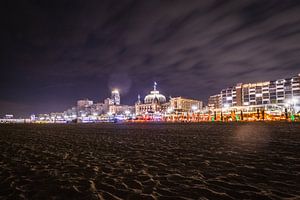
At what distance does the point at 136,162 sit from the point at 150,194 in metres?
5.67

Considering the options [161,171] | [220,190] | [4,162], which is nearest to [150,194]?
[220,190]

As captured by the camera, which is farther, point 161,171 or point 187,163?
point 187,163

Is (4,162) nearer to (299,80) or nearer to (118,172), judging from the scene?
(118,172)

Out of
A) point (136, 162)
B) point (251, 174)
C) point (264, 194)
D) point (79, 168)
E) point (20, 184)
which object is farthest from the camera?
point (136, 162)

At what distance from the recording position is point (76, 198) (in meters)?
7.39

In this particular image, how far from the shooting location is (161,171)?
1084cm

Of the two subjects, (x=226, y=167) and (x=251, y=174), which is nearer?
(x=251, y=174)

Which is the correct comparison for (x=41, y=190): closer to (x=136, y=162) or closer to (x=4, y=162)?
(x=136, y=162)

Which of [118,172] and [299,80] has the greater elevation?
[299,80]

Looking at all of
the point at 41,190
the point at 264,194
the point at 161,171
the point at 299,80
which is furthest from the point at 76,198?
the point at 299,80

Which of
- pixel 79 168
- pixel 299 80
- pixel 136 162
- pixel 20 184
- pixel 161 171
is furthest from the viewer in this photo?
pixel 299 80

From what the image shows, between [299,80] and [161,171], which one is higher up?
[299,80]

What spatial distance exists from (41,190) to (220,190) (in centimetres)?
586

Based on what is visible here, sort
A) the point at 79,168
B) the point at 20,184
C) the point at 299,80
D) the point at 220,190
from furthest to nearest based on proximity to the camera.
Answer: the point at 299,80 → the point at 79,168 → the point at 20,184 → the point at 220,190
